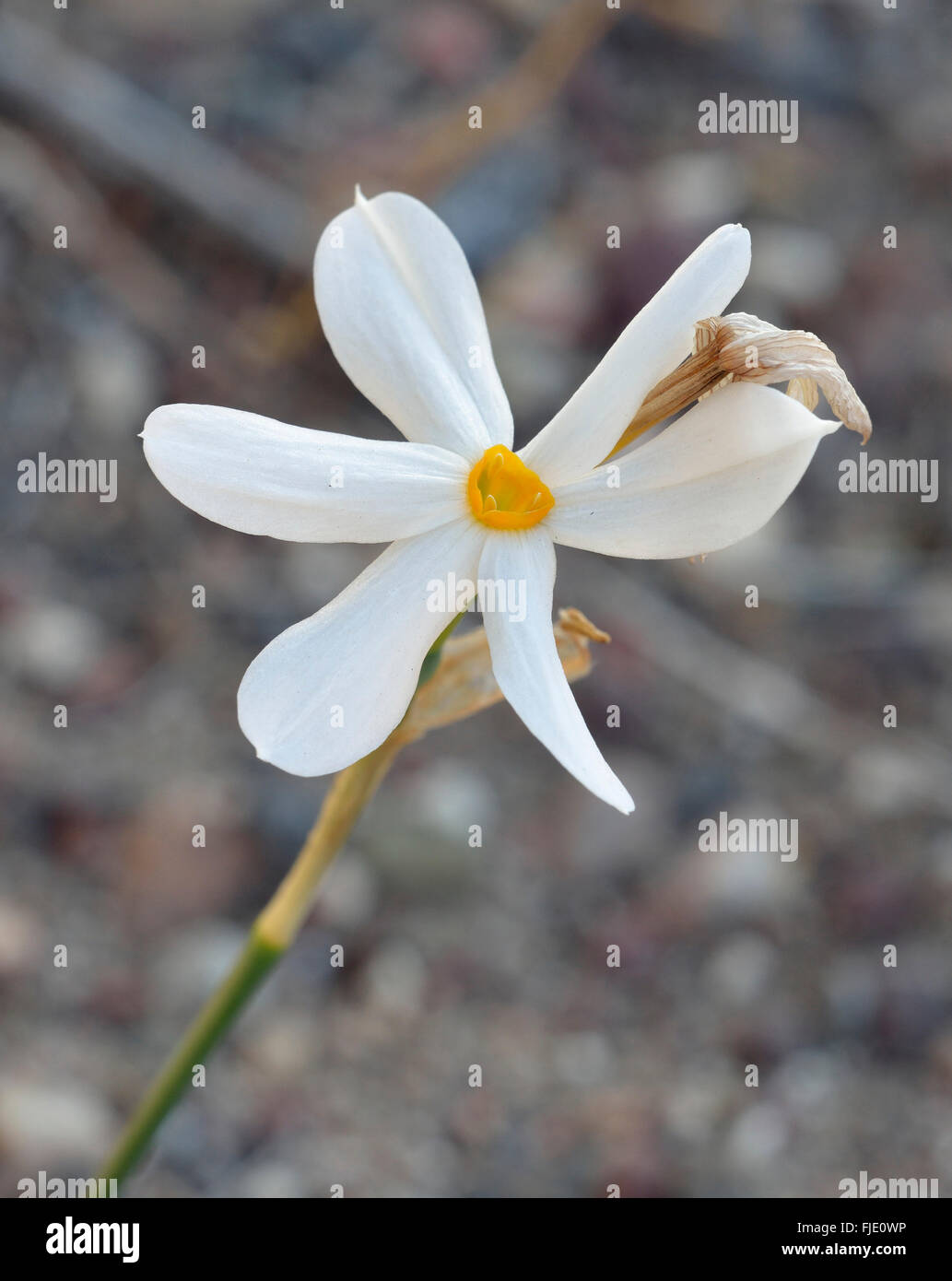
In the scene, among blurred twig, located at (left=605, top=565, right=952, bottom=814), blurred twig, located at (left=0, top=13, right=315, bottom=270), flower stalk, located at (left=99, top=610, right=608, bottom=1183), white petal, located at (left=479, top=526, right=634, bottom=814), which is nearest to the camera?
white petal, located at (left=479, top=526, right=634, bottom=814)

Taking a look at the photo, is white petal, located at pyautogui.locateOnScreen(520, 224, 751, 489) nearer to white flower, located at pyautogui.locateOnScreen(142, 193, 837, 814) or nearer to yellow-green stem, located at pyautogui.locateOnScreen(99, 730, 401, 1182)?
white flower, located at pyautogui.locateOnScreen(142, 193, 837, 814)

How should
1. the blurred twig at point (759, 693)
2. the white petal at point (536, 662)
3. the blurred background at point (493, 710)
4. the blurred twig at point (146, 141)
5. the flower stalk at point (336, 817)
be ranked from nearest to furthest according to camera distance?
1. the white petal at point (536, 662)
2. the flower stalk at point (336, 817)
3. the blurred background at point (493, 710)
4. the blurred twig at point (759, 693)
5. the blurred twig at point (146, 141)

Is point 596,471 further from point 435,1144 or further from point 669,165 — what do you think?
point 669,165

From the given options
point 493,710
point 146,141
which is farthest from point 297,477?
point 146,141

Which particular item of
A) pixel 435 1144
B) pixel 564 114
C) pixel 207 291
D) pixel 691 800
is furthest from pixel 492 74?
pixel 435 1144

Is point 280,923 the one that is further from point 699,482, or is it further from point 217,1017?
point 699,482

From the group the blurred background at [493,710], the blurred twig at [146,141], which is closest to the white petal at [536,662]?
the blurred background at [493,710]

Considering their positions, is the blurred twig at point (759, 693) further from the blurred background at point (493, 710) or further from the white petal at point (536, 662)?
the white petal at point (536, 662)

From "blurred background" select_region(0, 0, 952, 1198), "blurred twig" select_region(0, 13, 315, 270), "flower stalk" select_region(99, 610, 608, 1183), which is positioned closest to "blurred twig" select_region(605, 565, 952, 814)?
"blurred background" select_region(0, 0, 952, 1198)
